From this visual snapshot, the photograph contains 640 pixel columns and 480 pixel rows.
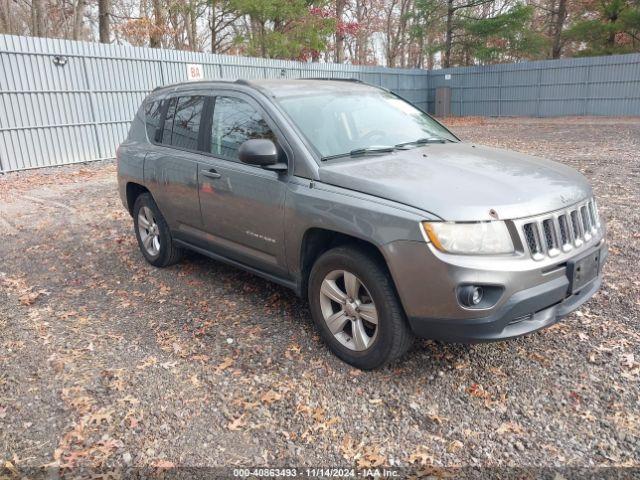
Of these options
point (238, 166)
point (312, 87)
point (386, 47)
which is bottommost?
point (238, 166)

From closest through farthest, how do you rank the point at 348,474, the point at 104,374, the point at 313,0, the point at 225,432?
1. the point at 348,474
2. the point at 225,432
3. the point at 104,374
4. the point at 313,0

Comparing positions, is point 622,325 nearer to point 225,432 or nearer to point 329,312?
point 329,312

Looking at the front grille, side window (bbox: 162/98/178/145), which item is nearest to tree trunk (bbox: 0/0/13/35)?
side window (bbox: 162/98/178/145)

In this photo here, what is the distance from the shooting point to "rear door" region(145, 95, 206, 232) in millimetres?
4469

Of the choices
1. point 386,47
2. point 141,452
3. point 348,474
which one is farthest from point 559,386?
point 386,47

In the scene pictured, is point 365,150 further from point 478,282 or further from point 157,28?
point 157,28

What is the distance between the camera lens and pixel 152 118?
17.1 ft

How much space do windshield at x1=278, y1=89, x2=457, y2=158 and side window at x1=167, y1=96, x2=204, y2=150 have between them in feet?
3.46

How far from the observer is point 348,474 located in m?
2.54

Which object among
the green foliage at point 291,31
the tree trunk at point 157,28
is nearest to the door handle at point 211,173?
the tree trunk at point 157,28

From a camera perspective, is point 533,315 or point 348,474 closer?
point 348,474

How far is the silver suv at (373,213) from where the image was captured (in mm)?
2766

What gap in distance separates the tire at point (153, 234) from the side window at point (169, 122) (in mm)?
659

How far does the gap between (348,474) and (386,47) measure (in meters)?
41.6
